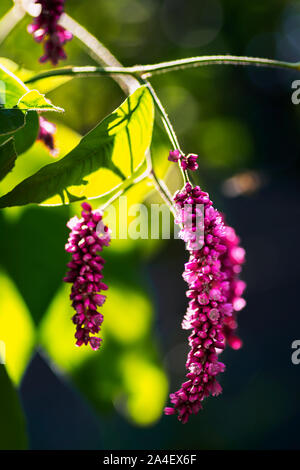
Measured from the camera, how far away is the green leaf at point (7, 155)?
53 cm

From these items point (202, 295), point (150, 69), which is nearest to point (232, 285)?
point (202, 295)

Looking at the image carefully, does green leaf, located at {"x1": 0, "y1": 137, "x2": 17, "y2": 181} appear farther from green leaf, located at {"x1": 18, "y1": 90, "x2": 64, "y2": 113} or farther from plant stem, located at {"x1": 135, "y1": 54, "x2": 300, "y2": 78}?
plant stem, located at {"x1": 135, "y1": 54, "x2": 300, "y2": 78}

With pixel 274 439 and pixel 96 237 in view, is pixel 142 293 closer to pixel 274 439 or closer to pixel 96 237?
pixel 96 237

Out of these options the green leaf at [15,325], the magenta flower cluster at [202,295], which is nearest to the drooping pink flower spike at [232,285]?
the magenta flower cluster at [202,295]

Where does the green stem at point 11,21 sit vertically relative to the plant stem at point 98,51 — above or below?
above

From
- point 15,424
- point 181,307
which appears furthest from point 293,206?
point 15,424

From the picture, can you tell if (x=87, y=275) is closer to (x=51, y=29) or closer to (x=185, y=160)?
(x=185, y=160)

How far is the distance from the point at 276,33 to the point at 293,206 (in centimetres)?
261

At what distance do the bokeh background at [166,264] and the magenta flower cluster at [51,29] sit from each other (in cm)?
17

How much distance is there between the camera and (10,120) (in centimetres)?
48

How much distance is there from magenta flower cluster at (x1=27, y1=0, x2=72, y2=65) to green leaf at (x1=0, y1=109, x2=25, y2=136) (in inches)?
9.6

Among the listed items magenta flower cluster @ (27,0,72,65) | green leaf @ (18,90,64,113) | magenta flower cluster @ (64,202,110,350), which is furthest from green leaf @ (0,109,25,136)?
magenta flower cluster @ (27,0,72,65)

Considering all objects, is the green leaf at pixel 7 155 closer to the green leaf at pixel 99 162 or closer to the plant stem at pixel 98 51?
the green leaf at pixel 99 162

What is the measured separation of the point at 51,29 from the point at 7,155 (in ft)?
0.78
